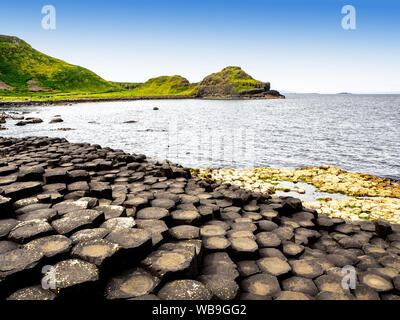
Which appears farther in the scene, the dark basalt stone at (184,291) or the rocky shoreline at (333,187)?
the rocky shoreline at (333,187)

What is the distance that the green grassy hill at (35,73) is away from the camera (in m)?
127

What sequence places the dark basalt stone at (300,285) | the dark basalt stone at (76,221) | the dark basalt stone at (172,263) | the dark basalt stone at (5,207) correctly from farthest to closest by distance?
the dark basalt stone at (5,207)
the dark basalt stone at (76,221)
the dark basalt stone at (300,285)
the dark basalt stone at (172,263)

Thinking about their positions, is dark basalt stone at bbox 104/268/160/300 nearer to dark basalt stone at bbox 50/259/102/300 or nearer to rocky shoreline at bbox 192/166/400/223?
dark basalt stone at bbox 50/259/102/300

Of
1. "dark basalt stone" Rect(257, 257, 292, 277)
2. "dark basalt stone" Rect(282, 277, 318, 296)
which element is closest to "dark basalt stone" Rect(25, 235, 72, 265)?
"dark basalt stone" Rect(257, 257, 292, 277)

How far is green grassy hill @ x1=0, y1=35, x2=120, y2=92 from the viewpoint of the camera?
12700 cm

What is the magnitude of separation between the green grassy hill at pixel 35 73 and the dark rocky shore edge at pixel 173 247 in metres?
140

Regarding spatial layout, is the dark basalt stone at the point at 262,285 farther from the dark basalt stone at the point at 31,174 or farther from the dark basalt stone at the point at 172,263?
the dark basalt stone at the point at 31,174

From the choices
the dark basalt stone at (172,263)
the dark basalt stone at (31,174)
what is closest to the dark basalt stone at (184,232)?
the dark basalt stone at (172,263)

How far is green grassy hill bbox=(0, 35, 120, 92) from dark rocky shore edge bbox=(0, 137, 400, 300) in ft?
459

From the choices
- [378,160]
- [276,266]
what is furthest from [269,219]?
[378,160]

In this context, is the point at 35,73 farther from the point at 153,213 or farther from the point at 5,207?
the point at 153,213

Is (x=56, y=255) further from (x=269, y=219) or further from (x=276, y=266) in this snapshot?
(x=269, y=219)

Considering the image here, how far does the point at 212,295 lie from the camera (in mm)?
3832
